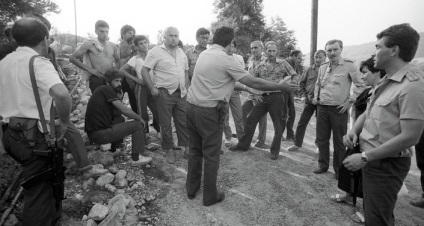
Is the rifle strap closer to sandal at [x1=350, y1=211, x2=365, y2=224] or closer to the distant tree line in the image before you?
sandal at [x1=350, y1=211, x2=365, y2=224]

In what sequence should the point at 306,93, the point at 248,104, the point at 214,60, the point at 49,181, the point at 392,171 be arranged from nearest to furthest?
the point at 392,171, the point at 49,181, the point at 214,60, the point at 306,93, the point at 248,104

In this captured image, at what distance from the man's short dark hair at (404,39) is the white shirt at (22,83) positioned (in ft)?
8.76

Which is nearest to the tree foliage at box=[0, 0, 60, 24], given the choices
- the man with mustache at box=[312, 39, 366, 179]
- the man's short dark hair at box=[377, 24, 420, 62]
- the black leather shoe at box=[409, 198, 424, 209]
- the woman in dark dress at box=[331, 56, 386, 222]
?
the man with mustache at box=[312, 39, 366, 179]

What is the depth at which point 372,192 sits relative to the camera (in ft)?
7.18

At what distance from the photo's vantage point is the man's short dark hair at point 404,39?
2012 millimetres

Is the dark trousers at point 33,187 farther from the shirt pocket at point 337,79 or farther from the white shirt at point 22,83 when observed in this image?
the shirt pocket at point 337,79

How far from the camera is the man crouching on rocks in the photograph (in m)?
4.01

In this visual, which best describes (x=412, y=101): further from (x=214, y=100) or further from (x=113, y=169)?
(x=113, y=169)

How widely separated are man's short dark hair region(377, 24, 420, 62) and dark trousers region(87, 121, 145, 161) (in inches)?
136

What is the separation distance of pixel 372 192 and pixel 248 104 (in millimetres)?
3790

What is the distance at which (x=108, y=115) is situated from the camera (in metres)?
4.11

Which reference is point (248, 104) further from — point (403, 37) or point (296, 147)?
point (403, 37)

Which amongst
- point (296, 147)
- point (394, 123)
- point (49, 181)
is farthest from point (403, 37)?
point (296, 147)

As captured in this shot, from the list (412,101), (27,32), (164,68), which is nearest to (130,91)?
(164,68)
